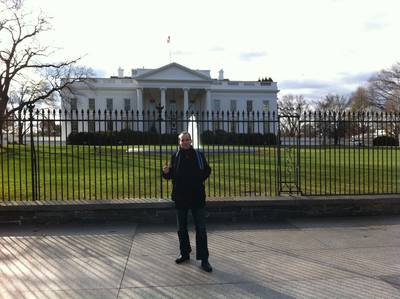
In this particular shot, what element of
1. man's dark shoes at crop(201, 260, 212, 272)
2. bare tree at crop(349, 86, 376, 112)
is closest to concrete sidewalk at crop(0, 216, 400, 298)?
man's dark shoes at crop(201, 260, 212, 272)

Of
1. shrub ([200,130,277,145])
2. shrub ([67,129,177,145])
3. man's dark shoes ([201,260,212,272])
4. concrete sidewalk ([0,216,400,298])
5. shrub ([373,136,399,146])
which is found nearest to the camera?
concrete sidewalk ([0,216,400,298])

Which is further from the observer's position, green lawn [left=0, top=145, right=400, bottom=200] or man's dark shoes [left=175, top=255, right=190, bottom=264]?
green lawn [left=0, top=145, right=400, bottom=200]

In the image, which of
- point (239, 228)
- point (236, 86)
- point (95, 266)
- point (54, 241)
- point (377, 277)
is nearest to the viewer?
point (377, 277)

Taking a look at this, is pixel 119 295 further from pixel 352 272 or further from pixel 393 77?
pixel 393 77

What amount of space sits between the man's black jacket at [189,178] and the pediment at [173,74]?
247ft

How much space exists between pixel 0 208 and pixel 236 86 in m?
82.4

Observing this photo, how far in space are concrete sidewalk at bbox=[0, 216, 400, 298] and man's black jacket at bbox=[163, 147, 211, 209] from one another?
846 mm

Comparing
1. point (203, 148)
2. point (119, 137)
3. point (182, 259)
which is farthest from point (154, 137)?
point (182, 259)

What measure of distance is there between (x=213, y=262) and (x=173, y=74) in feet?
250

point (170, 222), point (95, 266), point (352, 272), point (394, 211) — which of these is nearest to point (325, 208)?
point (394, 211)

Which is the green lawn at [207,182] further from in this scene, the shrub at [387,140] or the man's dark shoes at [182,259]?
the man's dark shoes at [182,259]

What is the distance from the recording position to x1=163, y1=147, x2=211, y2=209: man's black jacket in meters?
6.04

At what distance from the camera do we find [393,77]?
273 ft

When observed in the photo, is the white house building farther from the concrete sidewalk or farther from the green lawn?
the concrete sidewalk
